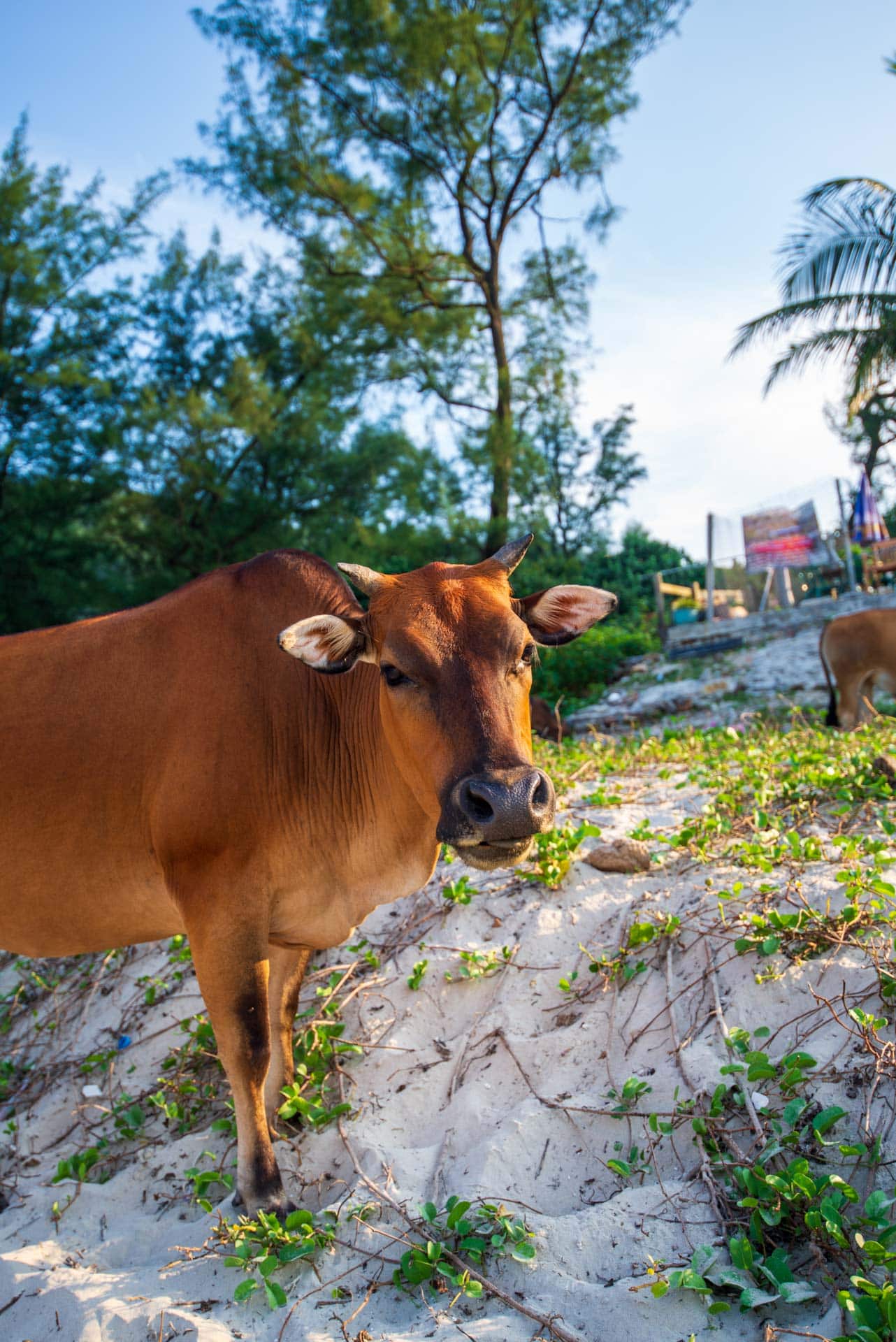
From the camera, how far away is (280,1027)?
3.79 m

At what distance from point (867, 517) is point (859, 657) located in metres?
8.30

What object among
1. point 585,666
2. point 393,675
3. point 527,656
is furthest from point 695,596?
point 393,675

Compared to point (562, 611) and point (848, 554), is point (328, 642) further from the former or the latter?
point (848, 554)

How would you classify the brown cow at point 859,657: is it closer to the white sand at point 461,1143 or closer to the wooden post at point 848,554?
the wooden post at point 848,554

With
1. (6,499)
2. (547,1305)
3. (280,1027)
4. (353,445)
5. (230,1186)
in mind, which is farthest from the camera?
(353,445)

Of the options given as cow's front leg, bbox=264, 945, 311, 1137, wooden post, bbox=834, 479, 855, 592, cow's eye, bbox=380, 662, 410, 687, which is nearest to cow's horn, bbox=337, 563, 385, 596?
cow's eye, bbox=380, 662, 410, 687

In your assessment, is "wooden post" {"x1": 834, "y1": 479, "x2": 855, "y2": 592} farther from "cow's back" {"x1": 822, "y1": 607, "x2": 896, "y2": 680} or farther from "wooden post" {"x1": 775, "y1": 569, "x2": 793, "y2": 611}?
"cow's back" {"x1": 822, "y1": 607, "x2": 896, "y2": 680}

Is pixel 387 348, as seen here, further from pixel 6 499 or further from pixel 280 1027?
pixel 280 1027

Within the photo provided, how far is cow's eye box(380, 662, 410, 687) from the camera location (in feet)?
10.3

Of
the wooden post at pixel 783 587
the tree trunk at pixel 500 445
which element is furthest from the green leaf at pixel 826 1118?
the wooden post at pixel 783 587

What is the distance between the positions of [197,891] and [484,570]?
5.14 feet

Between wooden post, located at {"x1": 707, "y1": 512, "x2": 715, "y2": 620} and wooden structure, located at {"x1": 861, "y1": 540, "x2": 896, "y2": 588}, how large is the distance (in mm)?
2689

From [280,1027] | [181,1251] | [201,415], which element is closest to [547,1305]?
[181,1251]

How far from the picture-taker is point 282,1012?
3.79 metres
